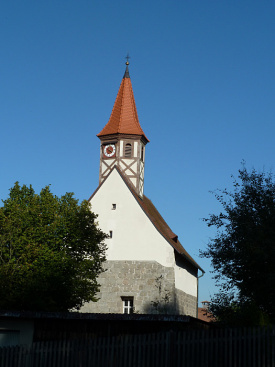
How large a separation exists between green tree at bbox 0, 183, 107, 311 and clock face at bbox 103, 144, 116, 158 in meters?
7.75

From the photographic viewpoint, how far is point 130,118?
39031 mm

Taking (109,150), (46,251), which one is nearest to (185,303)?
(109,150)

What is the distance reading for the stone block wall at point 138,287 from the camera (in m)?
31.7

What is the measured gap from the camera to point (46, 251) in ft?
89.6

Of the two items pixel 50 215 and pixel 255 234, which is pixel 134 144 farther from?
pixel 255 234

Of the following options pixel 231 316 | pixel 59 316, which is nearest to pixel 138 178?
pixel 231 316

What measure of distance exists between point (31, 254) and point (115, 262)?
7294 mm

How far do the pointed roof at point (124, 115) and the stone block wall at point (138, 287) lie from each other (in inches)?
393

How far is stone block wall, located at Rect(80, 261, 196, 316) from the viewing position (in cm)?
3167

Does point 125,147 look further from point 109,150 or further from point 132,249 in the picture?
point 132,249

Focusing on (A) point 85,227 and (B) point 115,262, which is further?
(B) point 115,262

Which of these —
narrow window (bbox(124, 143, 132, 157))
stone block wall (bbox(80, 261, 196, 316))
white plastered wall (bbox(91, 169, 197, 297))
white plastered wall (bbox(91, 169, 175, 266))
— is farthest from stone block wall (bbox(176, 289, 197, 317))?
narrow window (bbox(124, 143, 132, 157))

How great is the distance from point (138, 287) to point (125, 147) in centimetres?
1026

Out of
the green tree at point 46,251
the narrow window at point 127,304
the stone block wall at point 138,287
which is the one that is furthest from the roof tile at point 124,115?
the narrow window at point 127,304
